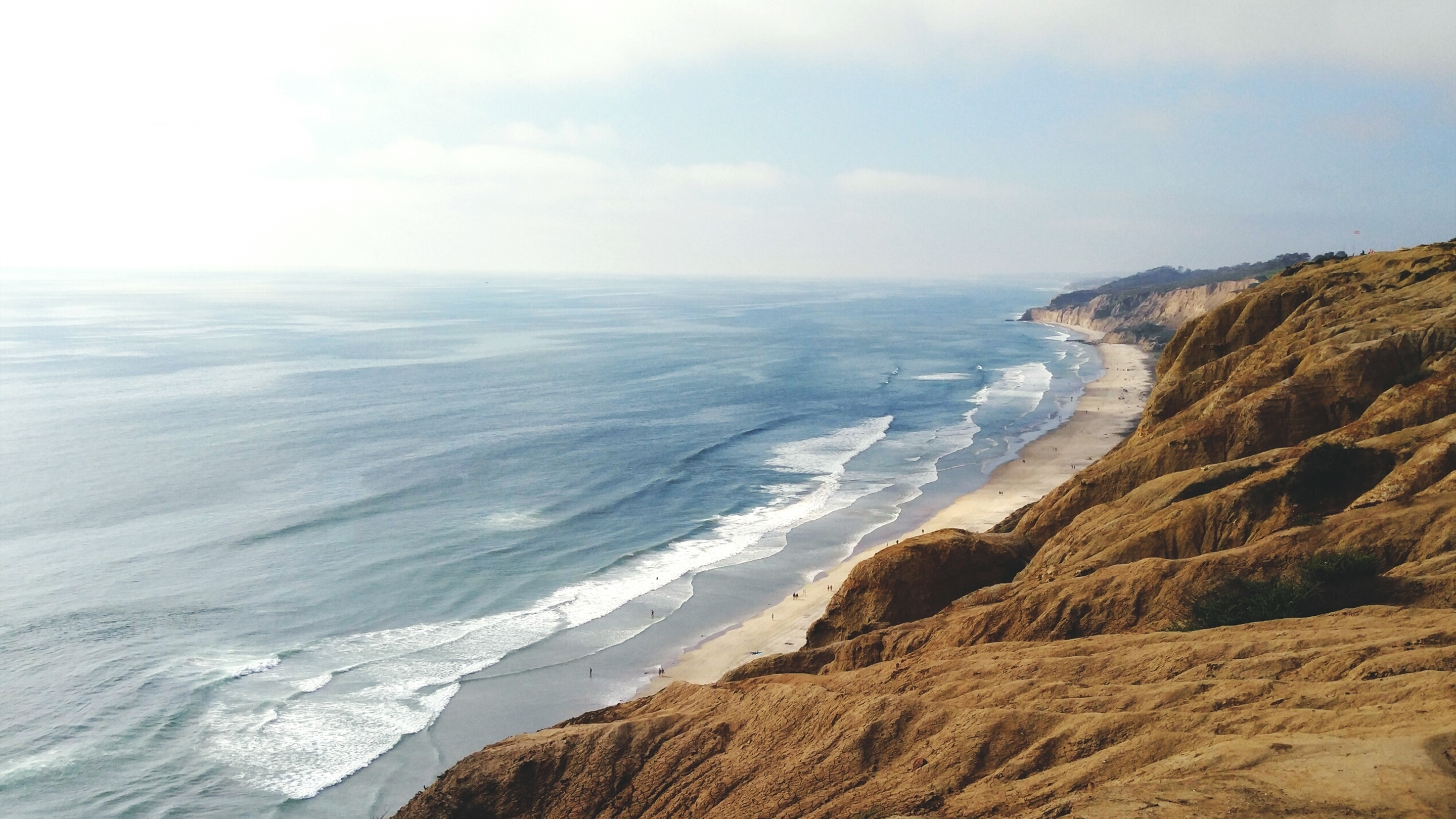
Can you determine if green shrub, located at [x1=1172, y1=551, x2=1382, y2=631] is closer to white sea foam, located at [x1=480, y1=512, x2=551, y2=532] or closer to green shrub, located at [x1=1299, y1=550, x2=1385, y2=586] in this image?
green shrub, located at [x1=1299, y1=550, x2=1385, y2=586]

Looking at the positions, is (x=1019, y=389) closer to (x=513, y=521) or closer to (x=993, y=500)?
(x=993, y=500)

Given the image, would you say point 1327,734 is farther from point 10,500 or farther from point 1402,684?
point 10,500

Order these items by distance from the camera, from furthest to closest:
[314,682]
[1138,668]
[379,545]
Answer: [379,545] → [314,682] → [1138,668]

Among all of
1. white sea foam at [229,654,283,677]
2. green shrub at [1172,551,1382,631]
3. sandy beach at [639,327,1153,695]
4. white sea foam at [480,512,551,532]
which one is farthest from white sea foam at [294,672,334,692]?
→ green shrub at [1172,551,1382,631]

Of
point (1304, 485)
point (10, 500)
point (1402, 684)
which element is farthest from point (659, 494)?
point (1402, 684)

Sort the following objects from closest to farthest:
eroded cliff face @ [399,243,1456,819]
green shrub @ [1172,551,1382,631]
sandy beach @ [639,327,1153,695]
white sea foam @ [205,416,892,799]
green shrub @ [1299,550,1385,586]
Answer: eroded cliff face @ [399,243,1456,819] < green shrub @ [1172,551,1382,631] < green shrub @ [1299,550,1385,586] < white sea foam @ [205,416,892,799] < sandy beach @ [639,327,1153,695]

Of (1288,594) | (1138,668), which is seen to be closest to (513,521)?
(1288,594)
